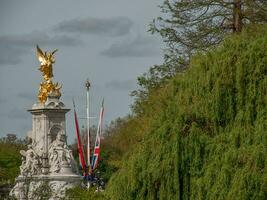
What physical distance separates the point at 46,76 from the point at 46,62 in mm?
1167

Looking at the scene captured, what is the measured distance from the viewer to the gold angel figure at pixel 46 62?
7450 centimetres

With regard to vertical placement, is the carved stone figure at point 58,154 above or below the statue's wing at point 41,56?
below

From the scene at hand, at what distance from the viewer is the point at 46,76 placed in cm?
7431

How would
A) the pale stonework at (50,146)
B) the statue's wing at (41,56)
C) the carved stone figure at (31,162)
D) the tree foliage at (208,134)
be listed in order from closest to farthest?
the tree foliage at (208,134) → the carved stone figure at (31,162) → the pale stonework at (50,146) → the statue's wing at (41,56)

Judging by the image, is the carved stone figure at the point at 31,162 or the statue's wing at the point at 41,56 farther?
the statue's wing at the point at 41,56

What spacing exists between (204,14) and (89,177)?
64.4 feet

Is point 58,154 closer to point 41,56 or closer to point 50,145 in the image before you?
point 50,145

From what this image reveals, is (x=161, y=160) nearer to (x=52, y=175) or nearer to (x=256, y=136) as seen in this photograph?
(x=256, y=136)

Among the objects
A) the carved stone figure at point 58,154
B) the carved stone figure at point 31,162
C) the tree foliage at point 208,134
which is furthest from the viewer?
the carved stone figure at point 58,154

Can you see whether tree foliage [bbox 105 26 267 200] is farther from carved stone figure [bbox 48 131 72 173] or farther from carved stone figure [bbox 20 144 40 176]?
carved stone figure [bbox 48 131 72 173]

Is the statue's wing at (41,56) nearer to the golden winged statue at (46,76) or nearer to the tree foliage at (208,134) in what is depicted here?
the golden winged statue at (46,76)

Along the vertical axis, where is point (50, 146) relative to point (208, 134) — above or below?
above

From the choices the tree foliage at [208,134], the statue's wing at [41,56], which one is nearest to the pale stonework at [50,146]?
the statue's wing at [41,56]

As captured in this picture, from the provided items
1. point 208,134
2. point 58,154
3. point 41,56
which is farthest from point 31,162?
point 208,134
